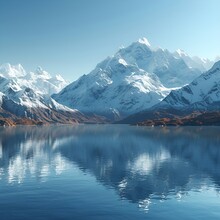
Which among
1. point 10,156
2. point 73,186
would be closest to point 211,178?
point 73,186

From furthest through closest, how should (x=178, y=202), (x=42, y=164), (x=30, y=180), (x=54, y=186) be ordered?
(x=42, y=164), (x=30, y=180), (x=54, y=186), (x=178, y=202)

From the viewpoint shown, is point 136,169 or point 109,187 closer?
point 109,187

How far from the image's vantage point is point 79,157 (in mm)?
135125

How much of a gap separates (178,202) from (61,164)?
54.5m

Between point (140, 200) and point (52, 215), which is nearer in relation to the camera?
point (52, 215)

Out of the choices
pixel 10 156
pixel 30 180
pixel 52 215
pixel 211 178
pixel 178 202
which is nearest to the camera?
pixel 52 215

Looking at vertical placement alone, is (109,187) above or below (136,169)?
below

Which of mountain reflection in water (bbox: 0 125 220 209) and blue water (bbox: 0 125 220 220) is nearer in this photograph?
→ blue water (bbox: 0 125 220 220)

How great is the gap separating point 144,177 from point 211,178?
1638cm

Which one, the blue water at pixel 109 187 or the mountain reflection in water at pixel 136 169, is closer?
the blue water at pixel 109 187

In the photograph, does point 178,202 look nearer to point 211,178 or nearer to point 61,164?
point 211,178

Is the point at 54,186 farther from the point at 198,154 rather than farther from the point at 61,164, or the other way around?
the point at 198,154

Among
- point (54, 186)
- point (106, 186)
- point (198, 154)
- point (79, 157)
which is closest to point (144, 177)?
point (106, 186)

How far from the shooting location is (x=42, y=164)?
116 meters
